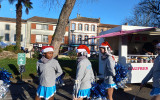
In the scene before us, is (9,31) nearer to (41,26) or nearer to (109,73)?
(41,26)

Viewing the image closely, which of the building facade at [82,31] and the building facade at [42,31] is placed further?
the building facade at [82,31]

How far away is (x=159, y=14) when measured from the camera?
71.2ft

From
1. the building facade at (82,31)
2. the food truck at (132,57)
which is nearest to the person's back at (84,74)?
the food truck at (132,57)

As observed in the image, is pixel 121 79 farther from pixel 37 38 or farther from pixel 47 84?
pixel 37 38

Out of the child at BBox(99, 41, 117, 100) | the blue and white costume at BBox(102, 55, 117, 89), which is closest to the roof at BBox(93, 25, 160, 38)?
the child at BBox(99, 41, 117, 100)

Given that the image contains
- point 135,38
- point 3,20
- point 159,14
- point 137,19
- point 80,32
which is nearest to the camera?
point 135,38

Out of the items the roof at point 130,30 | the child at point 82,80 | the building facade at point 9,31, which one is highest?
the building facade at point 9,31

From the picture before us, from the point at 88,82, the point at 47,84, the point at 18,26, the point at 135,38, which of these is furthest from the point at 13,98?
the point at 18,26

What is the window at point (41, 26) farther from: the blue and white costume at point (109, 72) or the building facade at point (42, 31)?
the blue and white costume at point (109, 72)

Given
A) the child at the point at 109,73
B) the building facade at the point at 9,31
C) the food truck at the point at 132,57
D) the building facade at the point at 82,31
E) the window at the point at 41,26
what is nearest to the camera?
the child at the point at 109,73

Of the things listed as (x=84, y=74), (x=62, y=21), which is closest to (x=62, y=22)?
(x=62, y=21)

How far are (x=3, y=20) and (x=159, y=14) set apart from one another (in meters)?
34.1

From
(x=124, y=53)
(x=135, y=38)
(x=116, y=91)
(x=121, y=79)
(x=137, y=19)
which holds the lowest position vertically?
(x=116, y=91)

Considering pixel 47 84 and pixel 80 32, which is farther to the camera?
pixel 80 32
